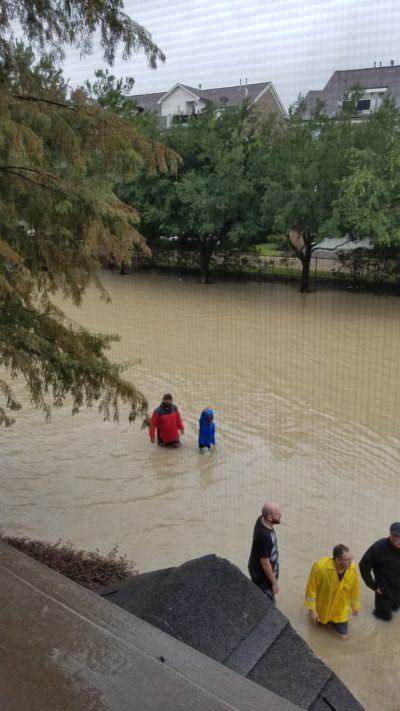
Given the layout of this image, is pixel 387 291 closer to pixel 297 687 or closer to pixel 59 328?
pixel 59 328

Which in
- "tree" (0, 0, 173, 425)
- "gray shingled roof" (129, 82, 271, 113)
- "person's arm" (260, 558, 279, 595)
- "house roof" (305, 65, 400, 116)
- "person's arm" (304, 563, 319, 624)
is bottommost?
"person's arm" (304, 563, 319, 624)

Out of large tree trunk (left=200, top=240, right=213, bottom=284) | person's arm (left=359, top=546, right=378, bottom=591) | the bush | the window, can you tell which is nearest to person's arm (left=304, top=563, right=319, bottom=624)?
person's arm (left=359, top=546, right=378, bottom=591)

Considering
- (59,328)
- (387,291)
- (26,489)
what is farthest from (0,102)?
(387,291)

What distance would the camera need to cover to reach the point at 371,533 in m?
5.17

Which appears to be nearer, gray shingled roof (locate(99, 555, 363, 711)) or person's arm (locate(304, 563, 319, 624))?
gray shingled roof (locate(99, 555, 363, 711))

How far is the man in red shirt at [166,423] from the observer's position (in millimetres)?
6816

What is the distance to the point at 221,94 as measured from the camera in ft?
80.1

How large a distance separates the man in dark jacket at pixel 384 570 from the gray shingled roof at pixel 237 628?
55.7 inches

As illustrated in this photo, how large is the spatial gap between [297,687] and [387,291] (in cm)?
1629

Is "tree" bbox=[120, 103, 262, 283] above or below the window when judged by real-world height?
below

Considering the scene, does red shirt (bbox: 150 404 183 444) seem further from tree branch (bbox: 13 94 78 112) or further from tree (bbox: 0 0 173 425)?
tree branch (bbox: 13 94 78 112)

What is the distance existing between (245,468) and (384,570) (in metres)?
2.75

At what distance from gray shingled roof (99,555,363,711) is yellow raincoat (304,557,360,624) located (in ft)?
3.46

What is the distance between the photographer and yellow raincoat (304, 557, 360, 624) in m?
3.71
